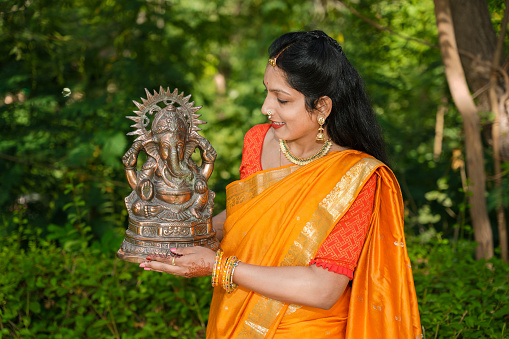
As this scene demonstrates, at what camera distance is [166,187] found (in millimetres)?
2084

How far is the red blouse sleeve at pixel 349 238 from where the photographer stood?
181cm

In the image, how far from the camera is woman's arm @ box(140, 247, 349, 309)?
1771 millimetres

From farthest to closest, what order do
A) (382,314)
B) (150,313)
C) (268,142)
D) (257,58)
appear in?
(257,58), (150,313), (268,142), (382,314)

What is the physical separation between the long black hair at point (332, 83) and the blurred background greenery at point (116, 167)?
50.3 inches

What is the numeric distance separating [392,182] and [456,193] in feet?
11.0

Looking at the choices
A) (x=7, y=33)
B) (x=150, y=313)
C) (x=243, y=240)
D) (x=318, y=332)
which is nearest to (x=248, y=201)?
(x=243, y=240)

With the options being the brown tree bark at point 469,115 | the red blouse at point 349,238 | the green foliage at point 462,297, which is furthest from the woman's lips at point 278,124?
the brown tree bark at point 469,115

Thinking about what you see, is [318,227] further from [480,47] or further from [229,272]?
[480,47]

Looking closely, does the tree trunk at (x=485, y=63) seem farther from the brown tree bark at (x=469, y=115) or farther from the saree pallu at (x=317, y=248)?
the saree pallu at (x=317, y=248)

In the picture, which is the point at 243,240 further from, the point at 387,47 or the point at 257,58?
the point at 257,58

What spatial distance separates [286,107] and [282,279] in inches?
27.3

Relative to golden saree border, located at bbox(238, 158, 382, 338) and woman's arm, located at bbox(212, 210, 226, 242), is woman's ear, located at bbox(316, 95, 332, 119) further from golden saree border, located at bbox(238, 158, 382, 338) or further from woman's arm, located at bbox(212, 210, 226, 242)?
woman's arm, located at bbox(212, 210, 226, 242)

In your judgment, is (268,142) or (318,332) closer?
(318,332)

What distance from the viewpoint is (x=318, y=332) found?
1.98 meters
